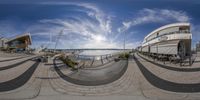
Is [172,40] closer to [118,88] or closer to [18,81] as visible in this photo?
[118,88]

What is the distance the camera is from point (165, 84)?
1678mm

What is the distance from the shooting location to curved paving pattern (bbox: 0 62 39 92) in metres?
1.72

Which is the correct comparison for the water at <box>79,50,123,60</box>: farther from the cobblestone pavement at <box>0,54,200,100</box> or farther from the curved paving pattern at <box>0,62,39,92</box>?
the curved paving pattern at <box>0,62,39,92</box>

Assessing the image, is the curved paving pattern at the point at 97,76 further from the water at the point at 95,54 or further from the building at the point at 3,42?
the building at the point at 3,42

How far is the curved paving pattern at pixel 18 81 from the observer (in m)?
1.72

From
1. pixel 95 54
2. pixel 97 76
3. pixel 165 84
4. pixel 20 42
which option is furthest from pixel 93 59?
pixel 165 84

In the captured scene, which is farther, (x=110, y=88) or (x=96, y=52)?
(x=110, y=88)

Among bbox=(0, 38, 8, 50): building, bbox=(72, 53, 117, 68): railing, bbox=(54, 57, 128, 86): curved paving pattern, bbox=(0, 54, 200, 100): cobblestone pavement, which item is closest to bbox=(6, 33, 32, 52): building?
bbox=(0, 38, 8, 50): building

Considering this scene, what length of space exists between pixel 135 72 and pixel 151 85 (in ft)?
0.71

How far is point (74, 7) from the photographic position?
1.56 meters

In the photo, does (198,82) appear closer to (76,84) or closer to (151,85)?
(151,85)

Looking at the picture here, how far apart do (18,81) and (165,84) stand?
1634 millimetres

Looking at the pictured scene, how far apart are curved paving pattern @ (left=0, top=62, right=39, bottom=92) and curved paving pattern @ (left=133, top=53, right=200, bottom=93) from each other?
47.3 inches

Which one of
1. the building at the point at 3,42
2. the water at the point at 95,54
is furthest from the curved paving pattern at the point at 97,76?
the building at the point at 3,42
